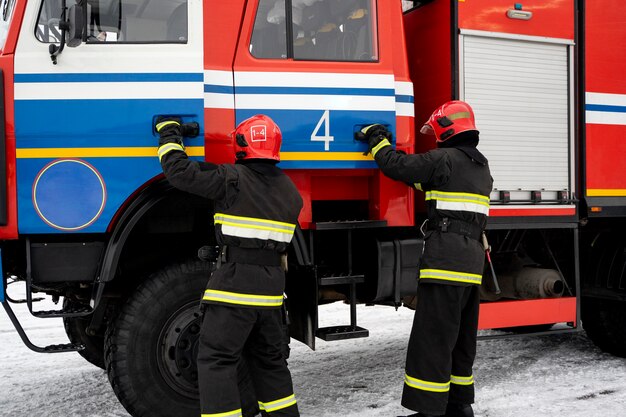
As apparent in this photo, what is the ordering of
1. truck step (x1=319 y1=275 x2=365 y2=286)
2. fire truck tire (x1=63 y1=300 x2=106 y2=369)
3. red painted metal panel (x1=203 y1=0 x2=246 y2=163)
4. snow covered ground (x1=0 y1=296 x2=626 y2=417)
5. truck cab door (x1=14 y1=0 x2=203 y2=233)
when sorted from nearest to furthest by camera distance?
truck cab door (x1=14 y1=0 x2=203 y2=233), red painted metal panel (x1=203 y1=0 x2=246 y2=163), truck step (x1=319 y1=275 x2=365 y2=286), snow covered ground (x1=0 y1=296 x2=626 y2=417), fire truck tire (x1=63 y1=300 x2=106 y2=369)

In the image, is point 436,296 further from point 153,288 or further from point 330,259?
point 153,288

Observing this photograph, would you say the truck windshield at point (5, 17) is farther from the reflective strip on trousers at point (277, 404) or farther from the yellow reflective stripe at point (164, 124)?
the reflective strip on trousers at point (277, 404)

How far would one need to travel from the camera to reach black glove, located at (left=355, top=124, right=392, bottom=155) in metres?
4.13

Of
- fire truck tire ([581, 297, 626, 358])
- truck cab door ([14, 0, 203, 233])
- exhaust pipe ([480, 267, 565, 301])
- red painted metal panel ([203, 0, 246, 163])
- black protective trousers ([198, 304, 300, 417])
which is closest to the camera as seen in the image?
black protective trousers ([198, 304, 300, 417])

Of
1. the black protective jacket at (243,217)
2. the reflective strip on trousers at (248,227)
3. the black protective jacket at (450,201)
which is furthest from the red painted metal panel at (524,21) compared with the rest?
the reflective strip on trousers at (248,227)

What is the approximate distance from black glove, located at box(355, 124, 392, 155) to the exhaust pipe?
1582 millimetres

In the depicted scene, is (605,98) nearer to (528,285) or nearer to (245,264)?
(528,285)

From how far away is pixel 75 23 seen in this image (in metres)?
3.49

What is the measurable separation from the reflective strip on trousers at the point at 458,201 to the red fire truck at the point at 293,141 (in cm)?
31

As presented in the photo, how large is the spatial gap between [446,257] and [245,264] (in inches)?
50.0

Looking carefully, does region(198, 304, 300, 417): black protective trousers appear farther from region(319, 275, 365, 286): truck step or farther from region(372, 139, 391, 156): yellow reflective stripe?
region(372, 139, 391, 156): yellow reflective stripe

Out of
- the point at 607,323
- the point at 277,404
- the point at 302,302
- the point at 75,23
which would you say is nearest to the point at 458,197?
the point at 302,302

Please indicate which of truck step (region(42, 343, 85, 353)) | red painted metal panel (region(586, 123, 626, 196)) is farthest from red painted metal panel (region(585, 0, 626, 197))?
truck step (region(42, 343, 85, 353))

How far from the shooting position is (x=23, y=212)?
3.71 meters
